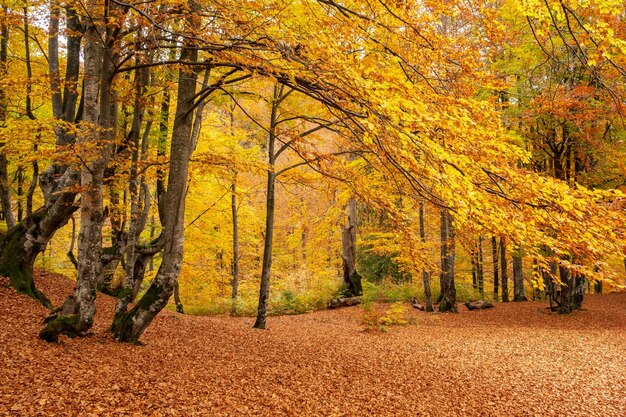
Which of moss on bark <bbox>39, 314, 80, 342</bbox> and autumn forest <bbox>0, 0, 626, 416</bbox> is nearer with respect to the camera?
autumn forest <bbox>0, 0, 626, 416</bbox>

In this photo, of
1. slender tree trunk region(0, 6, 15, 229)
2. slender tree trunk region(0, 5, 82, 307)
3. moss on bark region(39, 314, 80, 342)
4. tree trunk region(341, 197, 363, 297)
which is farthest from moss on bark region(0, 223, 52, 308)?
tree trunk region(341, 197, 363, 297)

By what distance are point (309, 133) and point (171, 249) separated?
4.90 meters

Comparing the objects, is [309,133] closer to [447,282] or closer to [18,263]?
[18,263]

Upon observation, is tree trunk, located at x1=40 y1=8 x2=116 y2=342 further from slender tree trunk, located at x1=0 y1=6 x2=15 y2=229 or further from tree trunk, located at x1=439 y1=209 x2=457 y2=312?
tree trunk, located at x1=439 y1=209 x2=457 y2=312

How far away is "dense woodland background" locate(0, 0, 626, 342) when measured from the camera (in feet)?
13.7

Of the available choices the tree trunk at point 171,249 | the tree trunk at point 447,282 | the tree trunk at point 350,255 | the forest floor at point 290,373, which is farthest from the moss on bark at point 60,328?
the tree trunk at point 350,255

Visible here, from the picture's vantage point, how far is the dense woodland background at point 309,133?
4164mm

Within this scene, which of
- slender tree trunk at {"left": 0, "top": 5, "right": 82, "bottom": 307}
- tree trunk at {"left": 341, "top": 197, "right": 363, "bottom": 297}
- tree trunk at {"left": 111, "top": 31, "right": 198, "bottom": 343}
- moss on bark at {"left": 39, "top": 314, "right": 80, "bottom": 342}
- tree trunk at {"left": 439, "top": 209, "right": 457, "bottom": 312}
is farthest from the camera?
tree trunk at {"left": 341, "top": 197, "right": 363, "bottom": 297}

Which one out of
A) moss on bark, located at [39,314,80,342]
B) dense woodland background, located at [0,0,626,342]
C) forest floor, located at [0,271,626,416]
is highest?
dense woodland background, located at [0,0,626,342]

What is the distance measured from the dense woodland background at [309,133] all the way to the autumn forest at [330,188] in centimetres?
5

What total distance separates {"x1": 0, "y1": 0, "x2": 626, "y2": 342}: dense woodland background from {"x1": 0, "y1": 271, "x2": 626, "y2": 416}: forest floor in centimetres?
94

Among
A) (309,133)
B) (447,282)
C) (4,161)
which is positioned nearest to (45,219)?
(4,161)

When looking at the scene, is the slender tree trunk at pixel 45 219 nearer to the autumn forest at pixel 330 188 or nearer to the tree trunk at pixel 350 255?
the autumn forest at pixel 330 188

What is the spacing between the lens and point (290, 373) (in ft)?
20.1
